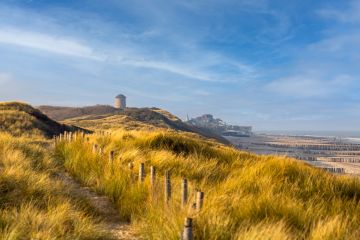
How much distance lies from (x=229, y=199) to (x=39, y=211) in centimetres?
268

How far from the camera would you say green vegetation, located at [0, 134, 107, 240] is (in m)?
4.06

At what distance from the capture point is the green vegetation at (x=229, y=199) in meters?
4.16

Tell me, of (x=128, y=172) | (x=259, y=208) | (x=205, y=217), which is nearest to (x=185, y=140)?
(x=128, y=172)

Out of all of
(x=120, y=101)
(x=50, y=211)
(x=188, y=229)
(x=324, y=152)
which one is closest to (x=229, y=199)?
(x=188, y=229)

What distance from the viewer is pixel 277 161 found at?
32.3 feet

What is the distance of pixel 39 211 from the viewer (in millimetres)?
4855

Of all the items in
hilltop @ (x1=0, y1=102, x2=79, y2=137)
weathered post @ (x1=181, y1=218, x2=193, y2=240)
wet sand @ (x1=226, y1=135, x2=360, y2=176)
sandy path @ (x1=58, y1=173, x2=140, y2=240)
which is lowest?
wet sand @ (x1=226, y1=135, x2=360, y2=176)

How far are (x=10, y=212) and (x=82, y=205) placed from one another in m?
1.22

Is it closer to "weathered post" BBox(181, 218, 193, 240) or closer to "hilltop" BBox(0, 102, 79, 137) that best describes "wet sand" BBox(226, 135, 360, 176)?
"hilltop" BBox(0, 102, 79, 137)

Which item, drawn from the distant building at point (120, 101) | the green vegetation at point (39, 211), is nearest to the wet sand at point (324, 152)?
the green vegetation at point (39, 211)

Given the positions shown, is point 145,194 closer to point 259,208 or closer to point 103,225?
point 103,225

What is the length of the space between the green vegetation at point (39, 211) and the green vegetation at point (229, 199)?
722mm

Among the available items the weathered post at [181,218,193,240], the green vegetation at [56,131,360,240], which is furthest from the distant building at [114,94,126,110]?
the weathered post at [181,218,193,240]

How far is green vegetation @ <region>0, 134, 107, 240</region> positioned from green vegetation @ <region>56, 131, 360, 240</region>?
722 millimetres
